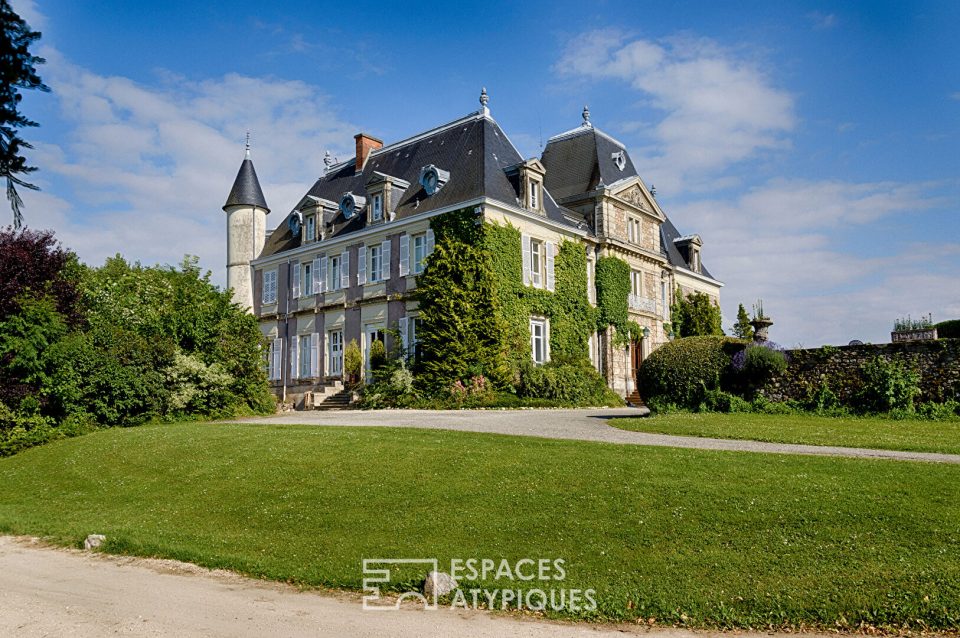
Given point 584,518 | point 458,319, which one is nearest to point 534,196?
point 458,319

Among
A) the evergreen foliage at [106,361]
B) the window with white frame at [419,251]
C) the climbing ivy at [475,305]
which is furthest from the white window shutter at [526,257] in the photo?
the evergreen foliage at [106,361]

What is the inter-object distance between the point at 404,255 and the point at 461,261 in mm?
4285

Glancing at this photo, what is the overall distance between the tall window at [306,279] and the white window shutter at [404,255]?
6.71 meters

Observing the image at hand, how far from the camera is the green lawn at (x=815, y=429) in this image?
13.7 m

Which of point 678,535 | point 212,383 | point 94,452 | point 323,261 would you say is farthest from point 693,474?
point 323,261

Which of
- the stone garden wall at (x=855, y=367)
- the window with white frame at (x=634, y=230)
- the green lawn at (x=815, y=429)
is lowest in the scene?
the green lawn at (x=815, y=429)

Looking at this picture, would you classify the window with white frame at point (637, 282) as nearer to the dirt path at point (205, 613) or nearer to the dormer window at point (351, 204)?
the dormer window at point (351, 204)

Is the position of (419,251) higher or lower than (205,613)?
higher

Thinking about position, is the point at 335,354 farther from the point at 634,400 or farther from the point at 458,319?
the point at 634,400

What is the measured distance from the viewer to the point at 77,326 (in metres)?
22.8

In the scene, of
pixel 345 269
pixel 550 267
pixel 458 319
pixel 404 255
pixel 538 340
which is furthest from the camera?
pixel 345 269

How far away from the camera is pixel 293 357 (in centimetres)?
3519

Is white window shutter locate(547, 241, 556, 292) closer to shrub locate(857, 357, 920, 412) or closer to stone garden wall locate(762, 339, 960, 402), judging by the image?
stone garden wall locate(762, 339, 960, 402)

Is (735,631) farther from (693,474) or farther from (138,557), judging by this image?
(138,557)
